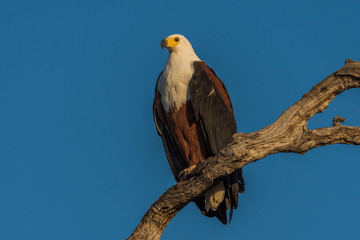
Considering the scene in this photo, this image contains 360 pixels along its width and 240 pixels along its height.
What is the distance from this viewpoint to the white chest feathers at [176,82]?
5832 mm

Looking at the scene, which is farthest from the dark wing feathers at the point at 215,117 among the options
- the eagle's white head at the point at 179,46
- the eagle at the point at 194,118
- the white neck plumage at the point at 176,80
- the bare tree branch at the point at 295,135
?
the bare tree branch at the point at 295,135

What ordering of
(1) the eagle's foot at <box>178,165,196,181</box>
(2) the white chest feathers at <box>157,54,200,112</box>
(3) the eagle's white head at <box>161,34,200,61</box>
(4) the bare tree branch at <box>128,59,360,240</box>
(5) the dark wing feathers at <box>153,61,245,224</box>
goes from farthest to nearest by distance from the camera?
(3) the eagle's white head at <box>161,34,200,61</box> → (2) the white chest feathers at <box>157,54,200,112</box> → (1) the eagle's foot at <box>178,165,196,181</box> → (5) the dark wing feathers at <box>153,61,245,224</box> → (4) the bare tree branch at <box>128,59,360,240</box>

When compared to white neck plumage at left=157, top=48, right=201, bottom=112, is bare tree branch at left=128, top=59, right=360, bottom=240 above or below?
below

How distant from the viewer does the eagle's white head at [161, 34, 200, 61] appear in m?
6.12

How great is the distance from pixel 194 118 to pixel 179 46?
967 mm

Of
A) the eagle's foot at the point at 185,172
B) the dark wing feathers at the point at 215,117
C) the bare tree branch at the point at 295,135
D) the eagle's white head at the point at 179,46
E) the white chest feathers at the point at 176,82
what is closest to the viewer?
the bare tree branch at the point at 295,135

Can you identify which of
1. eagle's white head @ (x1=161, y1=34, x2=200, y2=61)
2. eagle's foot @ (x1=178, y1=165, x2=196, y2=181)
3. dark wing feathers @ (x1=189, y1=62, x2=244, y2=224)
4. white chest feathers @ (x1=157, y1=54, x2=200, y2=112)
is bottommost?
eagle's foot @ (x1=178, y1=165, x2=196, y2=181)

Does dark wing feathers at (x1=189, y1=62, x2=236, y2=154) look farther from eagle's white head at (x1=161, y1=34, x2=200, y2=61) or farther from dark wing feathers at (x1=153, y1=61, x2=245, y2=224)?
eagle's white head at (x1=161, y1=34, x2=200, y2=61)

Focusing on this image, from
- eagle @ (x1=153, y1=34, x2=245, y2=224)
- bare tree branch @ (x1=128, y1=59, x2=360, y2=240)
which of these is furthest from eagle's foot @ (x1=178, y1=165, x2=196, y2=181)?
bare tree branch @ (x1=128, y1=59, x2=360, y2=240)

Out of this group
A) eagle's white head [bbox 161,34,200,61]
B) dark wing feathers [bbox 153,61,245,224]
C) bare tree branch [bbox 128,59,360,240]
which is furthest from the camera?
eagle's white head [bbox 161,34,200,61]

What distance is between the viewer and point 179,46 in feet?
20.2

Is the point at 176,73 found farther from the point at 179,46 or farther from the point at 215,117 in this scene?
the point at 215,117

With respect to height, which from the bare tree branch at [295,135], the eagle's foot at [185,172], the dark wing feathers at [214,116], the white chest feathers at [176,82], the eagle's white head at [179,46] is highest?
Answer: the eagle's white head at [179,46]

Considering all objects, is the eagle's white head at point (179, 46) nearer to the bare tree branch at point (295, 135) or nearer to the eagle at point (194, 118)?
Result: the eagle at point (194, 118)
